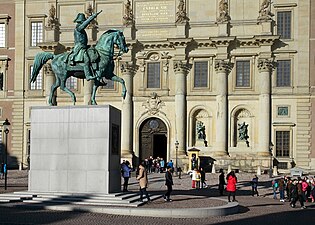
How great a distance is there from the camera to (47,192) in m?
25.4

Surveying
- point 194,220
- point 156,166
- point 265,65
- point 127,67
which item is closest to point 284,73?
point 265,65

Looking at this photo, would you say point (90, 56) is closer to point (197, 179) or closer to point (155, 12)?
point (197, 179)

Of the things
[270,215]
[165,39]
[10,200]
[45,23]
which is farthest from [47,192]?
[45,23]

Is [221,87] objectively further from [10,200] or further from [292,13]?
[10,200]

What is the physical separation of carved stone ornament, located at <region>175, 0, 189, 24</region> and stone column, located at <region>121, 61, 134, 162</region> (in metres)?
5.75

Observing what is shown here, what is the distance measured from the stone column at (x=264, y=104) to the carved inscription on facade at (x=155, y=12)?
29.7ft

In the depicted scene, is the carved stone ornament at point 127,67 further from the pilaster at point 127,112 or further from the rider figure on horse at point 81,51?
the rider figure on horse at point 81,51

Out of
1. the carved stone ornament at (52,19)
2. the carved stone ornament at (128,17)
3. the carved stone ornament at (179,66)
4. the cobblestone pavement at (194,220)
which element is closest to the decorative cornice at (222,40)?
the carved stone ornament at (179,66)

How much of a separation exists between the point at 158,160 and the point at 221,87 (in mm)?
8115

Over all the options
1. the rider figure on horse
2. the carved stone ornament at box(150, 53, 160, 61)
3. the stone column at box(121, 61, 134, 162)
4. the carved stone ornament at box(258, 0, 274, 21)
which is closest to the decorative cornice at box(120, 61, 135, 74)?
the stone column at box(121, 61, 134, 162)

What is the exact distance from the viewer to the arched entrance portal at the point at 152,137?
173 ft

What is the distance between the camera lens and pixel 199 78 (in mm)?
51781

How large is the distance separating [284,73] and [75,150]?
28804 mm

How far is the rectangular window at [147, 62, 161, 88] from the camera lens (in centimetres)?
5254
